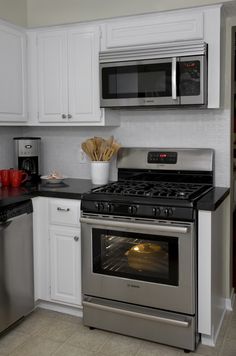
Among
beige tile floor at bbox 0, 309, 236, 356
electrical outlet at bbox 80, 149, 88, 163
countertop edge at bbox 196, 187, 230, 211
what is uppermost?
electrical outlet at bbox 80, 149, 88, 163

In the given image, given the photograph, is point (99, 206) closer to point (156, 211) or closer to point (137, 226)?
point (137, 226)

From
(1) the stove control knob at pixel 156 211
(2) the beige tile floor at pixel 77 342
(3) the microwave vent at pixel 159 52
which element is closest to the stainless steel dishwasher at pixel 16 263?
(2) the beige tile floor at pixel 77 342

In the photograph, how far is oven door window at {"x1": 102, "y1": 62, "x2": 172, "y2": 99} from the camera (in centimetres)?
291

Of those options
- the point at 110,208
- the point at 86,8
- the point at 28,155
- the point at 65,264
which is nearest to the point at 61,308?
the point at 65,264

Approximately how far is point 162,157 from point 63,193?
0.83 meters

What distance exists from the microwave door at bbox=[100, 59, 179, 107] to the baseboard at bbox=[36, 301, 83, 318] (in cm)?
153

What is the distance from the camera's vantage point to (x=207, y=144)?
10.4ft

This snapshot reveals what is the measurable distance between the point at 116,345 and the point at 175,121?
1.67m

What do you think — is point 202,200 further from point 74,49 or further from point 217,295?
point 74,49

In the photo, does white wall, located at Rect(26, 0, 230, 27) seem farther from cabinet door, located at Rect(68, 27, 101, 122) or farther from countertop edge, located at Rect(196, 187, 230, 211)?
countertop edge, located at Rect(196, 187, 230, 211)

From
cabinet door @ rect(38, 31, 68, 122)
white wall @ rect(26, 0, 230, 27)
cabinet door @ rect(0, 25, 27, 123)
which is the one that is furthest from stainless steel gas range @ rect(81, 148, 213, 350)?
white wall @ rect(26, 0, 230, 27)

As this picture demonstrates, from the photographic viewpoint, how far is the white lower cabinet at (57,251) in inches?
119

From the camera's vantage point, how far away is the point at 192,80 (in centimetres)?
283

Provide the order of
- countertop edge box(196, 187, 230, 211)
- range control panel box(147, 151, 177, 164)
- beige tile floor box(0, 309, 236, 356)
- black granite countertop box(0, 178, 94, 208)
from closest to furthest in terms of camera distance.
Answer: countertop edge box(196, 187, 230, 211) → beige tile floor box(0, 309, 236, 356) → black granite countertop box(0, 178, 94, 208) → range control panel box(147, 151, 177, 164)
